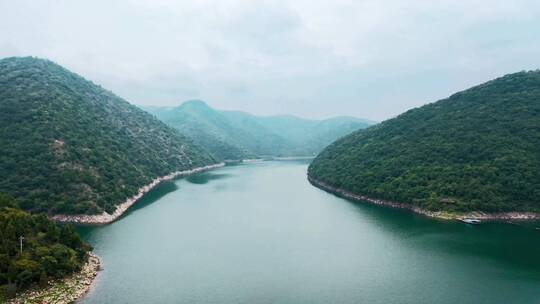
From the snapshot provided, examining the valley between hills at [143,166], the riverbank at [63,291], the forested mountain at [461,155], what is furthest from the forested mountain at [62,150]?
the forested mountain at [461,155]

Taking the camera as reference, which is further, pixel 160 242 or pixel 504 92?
pixel 504 92

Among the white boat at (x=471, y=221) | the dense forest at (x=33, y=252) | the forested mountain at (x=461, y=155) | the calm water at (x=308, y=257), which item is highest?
the forested mountain at (x=461, y=155)

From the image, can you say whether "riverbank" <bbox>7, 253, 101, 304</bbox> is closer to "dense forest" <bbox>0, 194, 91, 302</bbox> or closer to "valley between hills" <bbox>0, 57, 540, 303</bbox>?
"valley between hills" <bbox>0, 57, 540, 303</bbox>

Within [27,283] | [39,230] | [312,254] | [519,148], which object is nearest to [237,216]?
[312,254]

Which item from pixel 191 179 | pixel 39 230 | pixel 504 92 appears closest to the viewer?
pixel 39 230

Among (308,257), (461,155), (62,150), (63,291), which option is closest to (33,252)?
(63,291)

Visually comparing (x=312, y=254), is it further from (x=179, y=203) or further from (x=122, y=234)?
(x=179, y=203)

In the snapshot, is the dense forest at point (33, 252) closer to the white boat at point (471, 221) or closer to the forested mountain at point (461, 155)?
the white boat at point (471, 221)

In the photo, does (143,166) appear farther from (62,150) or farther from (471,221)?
(471,221)
